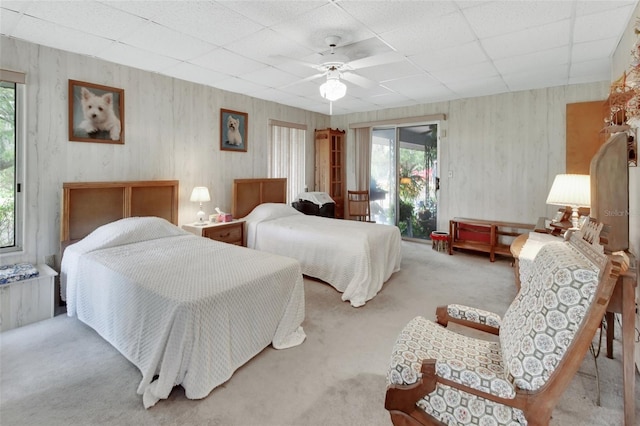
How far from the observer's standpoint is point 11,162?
3080 millimetres

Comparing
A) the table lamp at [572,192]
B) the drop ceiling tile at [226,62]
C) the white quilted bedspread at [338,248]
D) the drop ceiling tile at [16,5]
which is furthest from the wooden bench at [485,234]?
the drop ceiling tile at [16,5]

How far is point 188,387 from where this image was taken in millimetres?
1935

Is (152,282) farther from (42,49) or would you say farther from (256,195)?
(256,195)

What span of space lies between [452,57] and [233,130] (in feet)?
10.5

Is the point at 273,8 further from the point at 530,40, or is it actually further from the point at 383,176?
the point at 383,176

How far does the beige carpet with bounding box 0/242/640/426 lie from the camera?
5.95ft

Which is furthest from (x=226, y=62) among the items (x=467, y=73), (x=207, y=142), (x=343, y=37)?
(x=467, y=73)

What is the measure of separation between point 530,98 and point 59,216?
6.38 metres

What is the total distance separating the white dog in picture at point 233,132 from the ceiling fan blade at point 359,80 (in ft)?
6.10

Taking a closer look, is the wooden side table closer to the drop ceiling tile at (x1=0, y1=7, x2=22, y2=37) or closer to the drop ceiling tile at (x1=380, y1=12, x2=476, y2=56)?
the drop ceiling tile at (x1=0, y1=7, x2=22, y2=37)

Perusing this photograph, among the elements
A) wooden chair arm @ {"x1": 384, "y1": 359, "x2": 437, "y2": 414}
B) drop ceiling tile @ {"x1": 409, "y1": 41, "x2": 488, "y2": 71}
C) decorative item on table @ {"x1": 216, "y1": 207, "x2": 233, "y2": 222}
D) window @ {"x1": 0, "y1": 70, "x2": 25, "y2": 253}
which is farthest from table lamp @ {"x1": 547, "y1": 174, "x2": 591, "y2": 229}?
window @ {"x1": 0, "y1": 70, "x2": 25, "y2": 253}

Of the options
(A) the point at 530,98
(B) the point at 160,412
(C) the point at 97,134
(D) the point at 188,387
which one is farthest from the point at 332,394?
(A) the point at 530,98

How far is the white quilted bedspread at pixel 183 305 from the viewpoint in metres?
1.94

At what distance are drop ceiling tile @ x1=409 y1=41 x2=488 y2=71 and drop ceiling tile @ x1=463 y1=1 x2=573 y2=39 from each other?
36 centimetres
